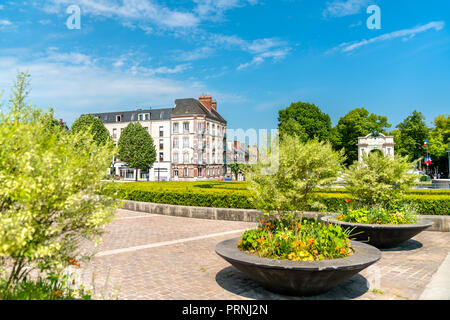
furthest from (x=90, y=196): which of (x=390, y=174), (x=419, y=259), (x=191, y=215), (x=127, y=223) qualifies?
(x=191, y=215)

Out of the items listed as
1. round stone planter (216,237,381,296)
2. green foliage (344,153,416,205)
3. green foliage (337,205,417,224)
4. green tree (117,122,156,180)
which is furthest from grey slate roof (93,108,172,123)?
round stone planter (216,237,381,296)

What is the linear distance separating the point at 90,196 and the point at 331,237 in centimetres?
446

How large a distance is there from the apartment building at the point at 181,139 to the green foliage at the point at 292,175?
178 ft

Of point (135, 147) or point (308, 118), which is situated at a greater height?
point (308, 118)

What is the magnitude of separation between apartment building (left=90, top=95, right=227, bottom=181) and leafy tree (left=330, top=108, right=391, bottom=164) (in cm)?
2490

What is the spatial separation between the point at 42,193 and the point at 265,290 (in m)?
4.32

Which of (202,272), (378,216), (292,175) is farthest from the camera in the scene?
(378,216)

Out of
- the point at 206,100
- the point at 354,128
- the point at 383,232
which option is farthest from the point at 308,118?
the point at 383,232

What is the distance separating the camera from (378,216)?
908cm

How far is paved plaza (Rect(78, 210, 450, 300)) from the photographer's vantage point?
5652 mm

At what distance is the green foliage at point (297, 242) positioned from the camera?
5.76 meters

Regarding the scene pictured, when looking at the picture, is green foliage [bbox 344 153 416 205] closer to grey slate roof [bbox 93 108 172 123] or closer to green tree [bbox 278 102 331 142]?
green tree [bbox 278 102 331 142]

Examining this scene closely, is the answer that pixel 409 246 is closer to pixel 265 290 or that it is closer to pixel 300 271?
pixel 265 290

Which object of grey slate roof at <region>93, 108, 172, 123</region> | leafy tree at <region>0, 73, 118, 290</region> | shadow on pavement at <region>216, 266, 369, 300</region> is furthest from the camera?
grey slate roof at <region>93, 108, 172, 123</region>
